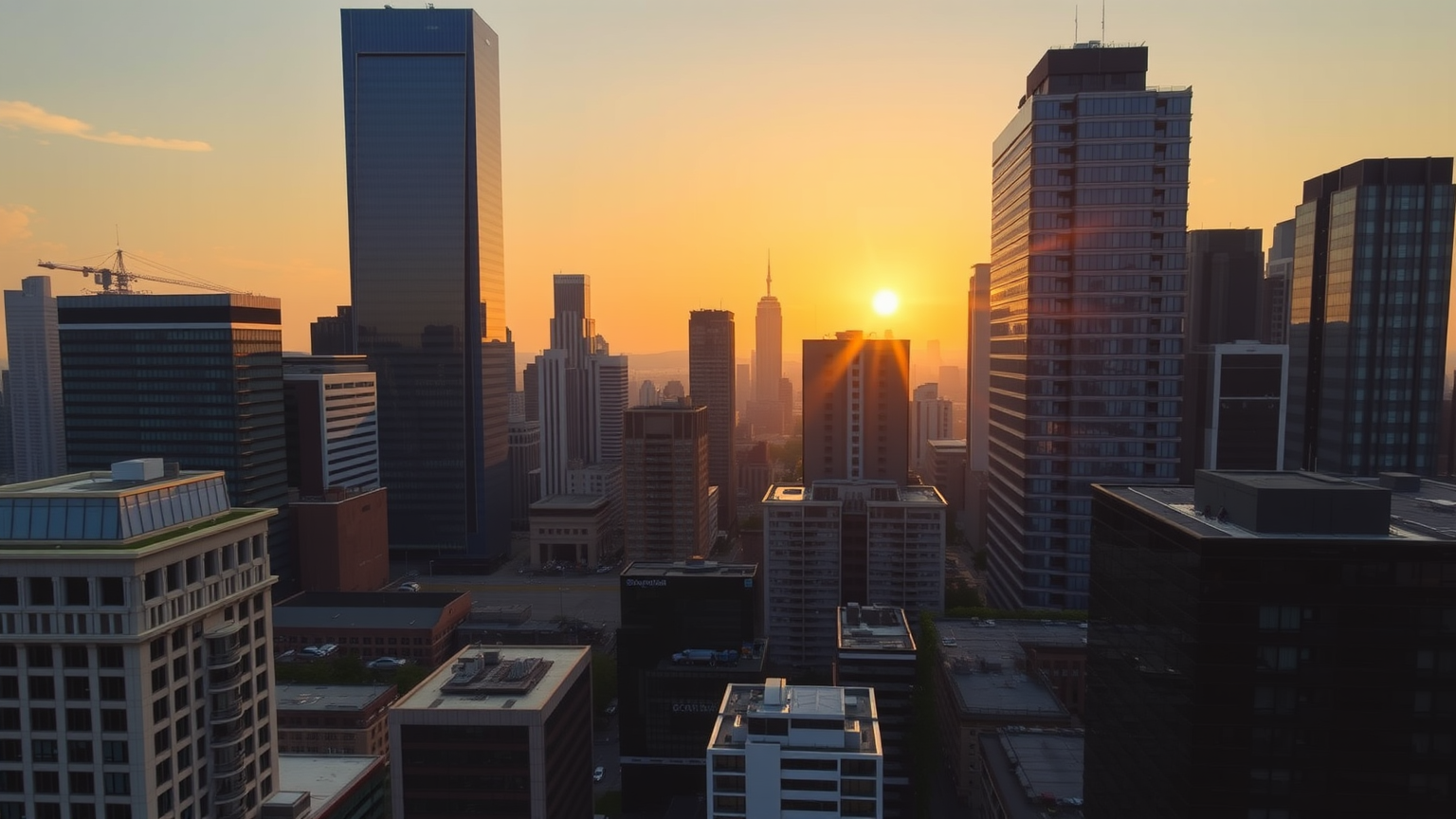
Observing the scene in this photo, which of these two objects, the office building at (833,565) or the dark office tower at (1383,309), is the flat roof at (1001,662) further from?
the dark office tower at (1383,309)

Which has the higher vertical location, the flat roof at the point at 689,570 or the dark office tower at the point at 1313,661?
the dark office tower at the point at 1313,661

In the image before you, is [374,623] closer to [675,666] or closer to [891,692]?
[675,666]

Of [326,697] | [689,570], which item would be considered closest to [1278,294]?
[689,570]

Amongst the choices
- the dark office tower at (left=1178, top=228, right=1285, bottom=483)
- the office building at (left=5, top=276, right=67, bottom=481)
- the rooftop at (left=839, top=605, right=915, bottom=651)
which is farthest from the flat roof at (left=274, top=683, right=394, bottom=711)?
the office building at (left=5, top=276, right=67, bottom=481)

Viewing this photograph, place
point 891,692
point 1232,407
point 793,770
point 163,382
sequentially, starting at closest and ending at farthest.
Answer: point 793,770, point 891,692, point 1232,407, point 163,382

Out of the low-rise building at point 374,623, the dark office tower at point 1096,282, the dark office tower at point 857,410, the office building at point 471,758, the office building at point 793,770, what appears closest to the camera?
the office building at point 793,770

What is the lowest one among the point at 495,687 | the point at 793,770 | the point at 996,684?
the point at 996,684

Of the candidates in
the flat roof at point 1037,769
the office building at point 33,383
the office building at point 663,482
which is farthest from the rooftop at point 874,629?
the office building at point 33,383
